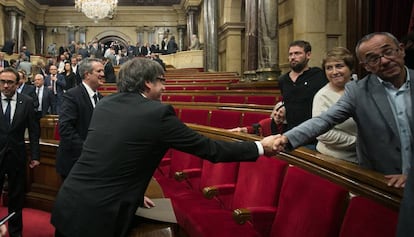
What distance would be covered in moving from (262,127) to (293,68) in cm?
65

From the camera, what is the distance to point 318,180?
5.80ft

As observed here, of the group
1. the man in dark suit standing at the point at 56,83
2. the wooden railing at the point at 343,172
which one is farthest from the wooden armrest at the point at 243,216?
the man in dark suit standing at the point at 56,83

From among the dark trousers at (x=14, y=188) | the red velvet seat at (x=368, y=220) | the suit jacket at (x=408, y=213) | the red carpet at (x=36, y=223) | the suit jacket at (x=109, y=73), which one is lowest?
the red carpet at (x=36, y=223)

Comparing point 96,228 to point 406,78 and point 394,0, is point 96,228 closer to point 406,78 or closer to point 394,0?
point 406,78

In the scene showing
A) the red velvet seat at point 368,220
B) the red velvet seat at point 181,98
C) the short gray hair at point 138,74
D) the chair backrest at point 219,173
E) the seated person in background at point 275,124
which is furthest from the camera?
the red velvet seat at point 181,98

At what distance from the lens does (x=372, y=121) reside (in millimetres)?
1690

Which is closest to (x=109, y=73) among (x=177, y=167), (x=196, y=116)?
(x=196, y=116)

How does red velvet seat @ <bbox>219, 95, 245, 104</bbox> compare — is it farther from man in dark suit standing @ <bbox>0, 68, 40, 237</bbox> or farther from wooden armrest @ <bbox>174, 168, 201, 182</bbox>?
man in dark suit standing @ <bbox>0, 68, 40, 237</bbox>

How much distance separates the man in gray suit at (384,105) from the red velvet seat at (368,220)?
0.92 ft

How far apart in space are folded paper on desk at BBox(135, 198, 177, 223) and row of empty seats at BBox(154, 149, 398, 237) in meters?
0.32

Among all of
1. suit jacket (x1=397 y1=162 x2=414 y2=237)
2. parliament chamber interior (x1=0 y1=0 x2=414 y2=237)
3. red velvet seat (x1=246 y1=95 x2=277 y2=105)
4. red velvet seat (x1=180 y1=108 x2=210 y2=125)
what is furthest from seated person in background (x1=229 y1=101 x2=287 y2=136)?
red velvet seat (x1=246 y1=95 x2=277 y2=105)

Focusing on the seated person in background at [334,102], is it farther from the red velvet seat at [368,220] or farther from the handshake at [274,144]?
the red velvet seat at [368,220]

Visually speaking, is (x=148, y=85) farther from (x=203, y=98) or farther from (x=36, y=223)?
(x=203, y=98)

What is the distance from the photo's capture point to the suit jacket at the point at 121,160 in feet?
5.68
